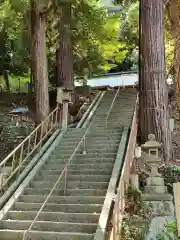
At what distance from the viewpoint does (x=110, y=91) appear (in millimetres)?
18094

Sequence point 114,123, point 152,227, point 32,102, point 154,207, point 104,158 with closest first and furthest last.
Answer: point 152,227 → point 154,207 → point 104,158 → point 114,123 → point 32,102

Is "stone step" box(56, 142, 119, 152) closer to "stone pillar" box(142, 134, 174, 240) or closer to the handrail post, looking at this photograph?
"stone pillar" box(142, 134, 174, 240)

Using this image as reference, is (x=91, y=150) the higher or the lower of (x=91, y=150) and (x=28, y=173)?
the higher

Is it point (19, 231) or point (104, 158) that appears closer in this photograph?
point (19, 231)

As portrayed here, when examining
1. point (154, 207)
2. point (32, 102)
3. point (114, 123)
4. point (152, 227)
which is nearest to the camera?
point (152, 227)

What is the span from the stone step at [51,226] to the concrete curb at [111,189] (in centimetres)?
32

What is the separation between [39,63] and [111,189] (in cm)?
559

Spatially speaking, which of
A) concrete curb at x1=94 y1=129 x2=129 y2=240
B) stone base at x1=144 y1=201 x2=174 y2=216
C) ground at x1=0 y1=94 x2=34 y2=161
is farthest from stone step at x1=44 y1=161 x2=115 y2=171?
ground at x1=0 y1=94 x2=34 y2=161

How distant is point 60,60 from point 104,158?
6.68m

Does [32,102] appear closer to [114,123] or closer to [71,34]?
[71,34]

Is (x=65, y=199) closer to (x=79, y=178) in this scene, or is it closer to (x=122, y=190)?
(x=79, y=178)

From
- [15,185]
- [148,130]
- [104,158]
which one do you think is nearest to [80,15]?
[148,130]

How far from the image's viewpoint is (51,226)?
7.23m

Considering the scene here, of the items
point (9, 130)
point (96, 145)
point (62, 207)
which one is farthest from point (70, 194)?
point (9, 130)
